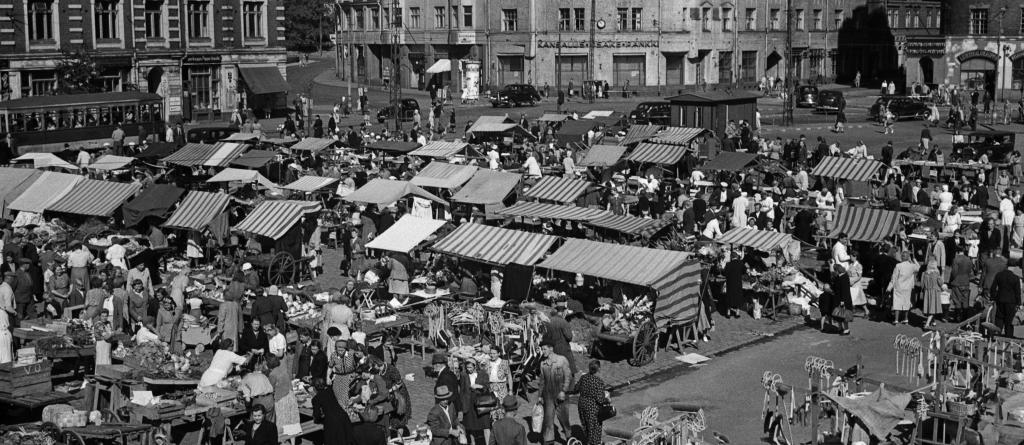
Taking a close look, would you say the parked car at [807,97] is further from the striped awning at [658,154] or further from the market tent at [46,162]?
the market tent at [46,162]

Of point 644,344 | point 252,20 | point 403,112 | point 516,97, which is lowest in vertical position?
point 644,344

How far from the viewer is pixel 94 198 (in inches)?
1298

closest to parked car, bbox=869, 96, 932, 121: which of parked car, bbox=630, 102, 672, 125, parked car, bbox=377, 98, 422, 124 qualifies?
parked car, bbox=630, 102, 672, 125

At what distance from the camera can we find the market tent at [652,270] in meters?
23.3

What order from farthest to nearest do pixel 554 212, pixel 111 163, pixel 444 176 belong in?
pixel 111 163 → pixel 444 176 → pixel 554 212

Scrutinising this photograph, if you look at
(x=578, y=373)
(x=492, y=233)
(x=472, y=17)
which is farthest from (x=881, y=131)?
(x=578, y=373)

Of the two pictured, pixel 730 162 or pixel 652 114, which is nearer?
pixel 730 162

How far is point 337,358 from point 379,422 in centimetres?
157

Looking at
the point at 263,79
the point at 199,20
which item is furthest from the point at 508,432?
the point at 263,79

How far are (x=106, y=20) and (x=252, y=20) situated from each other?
8726 mm

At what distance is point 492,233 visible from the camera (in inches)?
1051

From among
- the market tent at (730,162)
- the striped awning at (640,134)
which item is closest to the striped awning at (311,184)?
the market tent at (730,162)

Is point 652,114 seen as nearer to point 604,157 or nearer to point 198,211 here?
point 604,157

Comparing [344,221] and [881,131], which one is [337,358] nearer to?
[344,221]
